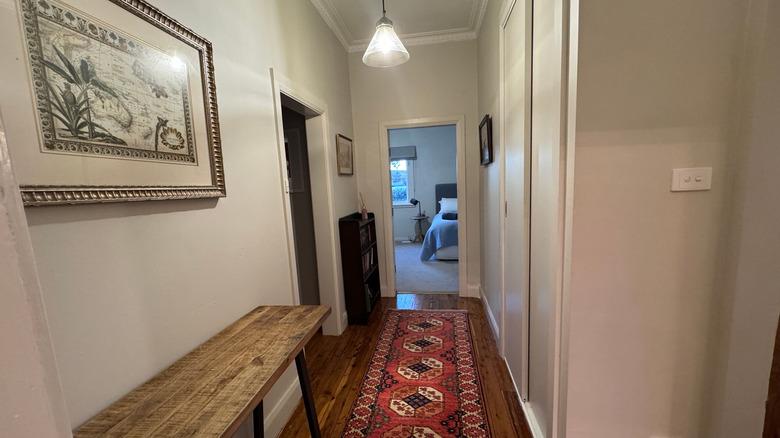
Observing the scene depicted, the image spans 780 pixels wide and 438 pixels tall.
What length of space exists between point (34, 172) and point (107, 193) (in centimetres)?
15

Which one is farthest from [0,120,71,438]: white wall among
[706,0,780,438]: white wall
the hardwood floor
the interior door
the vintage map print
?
→ [706,0,780,438]: white wall

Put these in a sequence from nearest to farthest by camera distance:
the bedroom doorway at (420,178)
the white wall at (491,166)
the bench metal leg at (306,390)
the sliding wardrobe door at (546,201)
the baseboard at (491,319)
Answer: the sliding wardrobe door at (546,201), the bench metal leg at (306,390), the white wall at (491,166), the baseboard at (491,319), the bedroom doorway at (420,178)

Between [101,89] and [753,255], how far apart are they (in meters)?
2.15

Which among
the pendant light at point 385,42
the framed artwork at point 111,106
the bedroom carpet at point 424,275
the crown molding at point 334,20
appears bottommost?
the bedroom carpet at point 424,275

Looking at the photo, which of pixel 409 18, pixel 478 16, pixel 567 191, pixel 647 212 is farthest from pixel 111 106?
pixel 478 16

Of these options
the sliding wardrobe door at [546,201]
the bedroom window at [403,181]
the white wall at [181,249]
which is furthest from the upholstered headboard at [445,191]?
the sliding wardrobe door at [546,201]

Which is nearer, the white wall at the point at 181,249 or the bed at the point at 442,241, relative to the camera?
the white wall at the point at 181,249

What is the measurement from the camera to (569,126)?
112cm

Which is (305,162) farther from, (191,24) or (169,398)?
(169,398)

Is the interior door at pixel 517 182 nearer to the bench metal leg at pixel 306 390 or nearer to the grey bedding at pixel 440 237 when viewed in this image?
the bench metal leg at pixel 306 390

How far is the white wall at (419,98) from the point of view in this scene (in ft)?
10.2

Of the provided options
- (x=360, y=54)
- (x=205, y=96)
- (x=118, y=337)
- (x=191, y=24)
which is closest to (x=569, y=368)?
(x=118, y=337)

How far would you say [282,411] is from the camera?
5.60 feet

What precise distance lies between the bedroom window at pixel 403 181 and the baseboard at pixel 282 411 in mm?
5057
